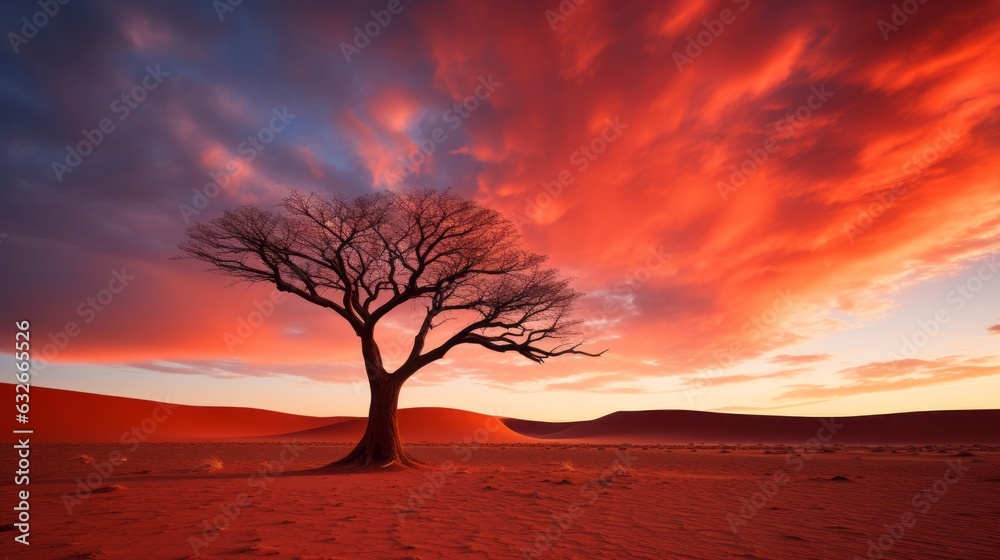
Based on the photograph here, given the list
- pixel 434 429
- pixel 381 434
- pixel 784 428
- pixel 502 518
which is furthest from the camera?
pixel 434 429

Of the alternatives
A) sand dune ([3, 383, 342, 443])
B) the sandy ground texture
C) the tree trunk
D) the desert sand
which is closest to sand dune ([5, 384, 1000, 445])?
sand dune ([3, 383, 342, 443])

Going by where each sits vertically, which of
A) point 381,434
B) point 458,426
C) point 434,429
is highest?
point 381,434

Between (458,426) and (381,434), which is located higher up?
(381,434)

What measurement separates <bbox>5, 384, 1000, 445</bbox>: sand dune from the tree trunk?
4411 centimetres

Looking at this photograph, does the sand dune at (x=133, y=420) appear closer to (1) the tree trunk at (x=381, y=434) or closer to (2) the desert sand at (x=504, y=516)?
(1) the tree trunk at (x=381, y=434)

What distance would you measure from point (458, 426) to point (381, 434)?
63988 millimetres

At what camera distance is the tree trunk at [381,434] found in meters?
16.5

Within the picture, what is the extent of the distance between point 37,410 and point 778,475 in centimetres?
8581

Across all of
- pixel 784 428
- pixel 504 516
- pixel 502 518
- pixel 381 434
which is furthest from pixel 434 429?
pixel 502 518

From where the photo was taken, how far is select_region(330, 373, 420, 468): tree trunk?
1650 centimetres

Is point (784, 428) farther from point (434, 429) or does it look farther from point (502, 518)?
point (502, 518)

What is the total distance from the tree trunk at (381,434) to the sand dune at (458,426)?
145 ft

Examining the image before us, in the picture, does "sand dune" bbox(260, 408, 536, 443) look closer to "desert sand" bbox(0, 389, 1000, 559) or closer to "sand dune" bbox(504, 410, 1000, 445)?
"sand dune" bbox(504, 410, 1000, 445)

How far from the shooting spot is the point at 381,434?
16.7 metres
